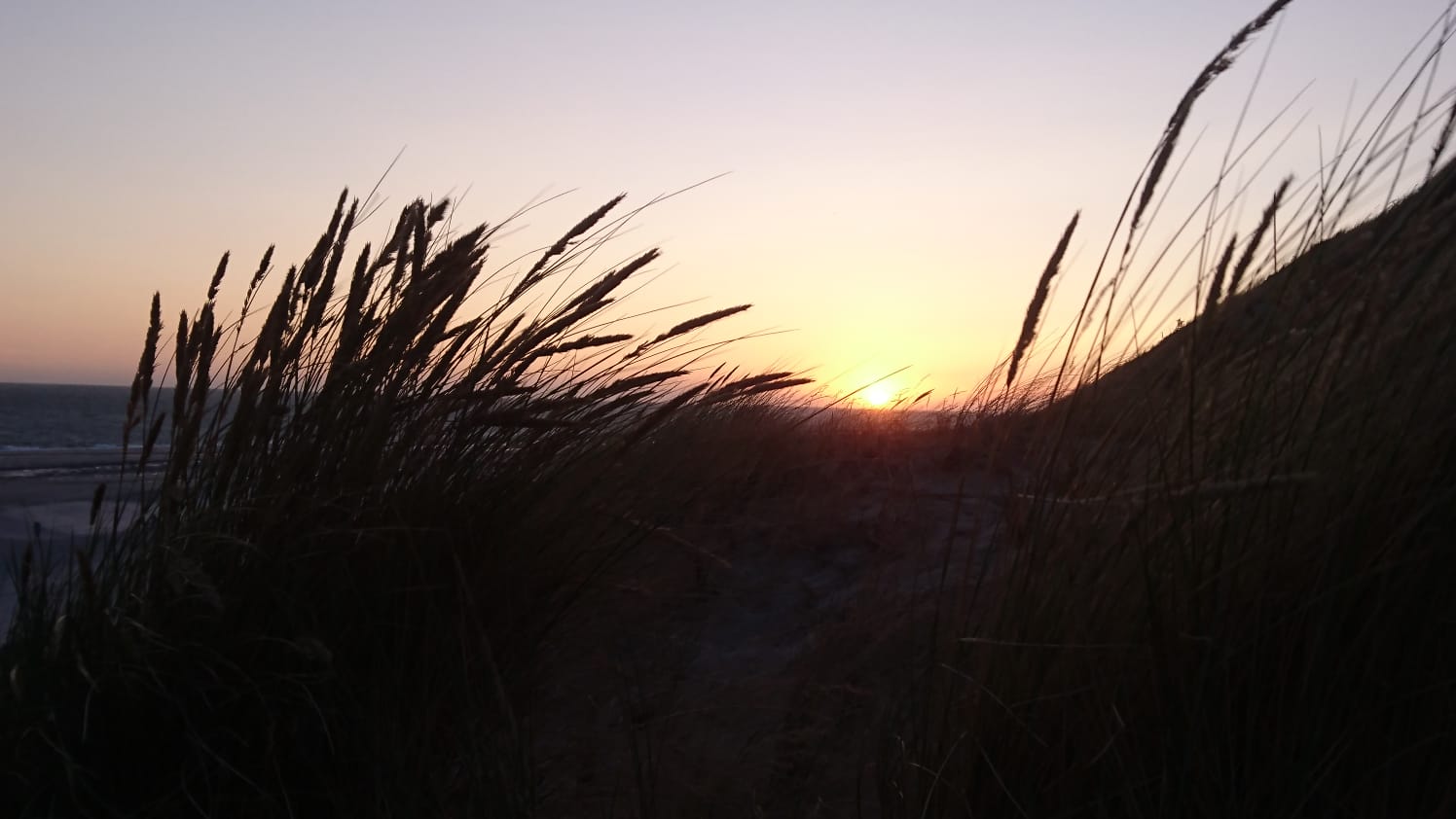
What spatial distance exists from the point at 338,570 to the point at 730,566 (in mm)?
594

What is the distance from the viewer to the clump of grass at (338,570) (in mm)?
1392

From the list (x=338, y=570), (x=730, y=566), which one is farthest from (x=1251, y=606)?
(x=338, y=570)

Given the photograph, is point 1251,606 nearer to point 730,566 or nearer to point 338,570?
point 730,566

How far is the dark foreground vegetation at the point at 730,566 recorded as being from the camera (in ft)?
3.71

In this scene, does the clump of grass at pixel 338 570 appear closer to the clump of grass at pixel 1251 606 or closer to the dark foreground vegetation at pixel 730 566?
the dark foreground vegetation at pixel 730 566

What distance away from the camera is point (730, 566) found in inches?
63.3

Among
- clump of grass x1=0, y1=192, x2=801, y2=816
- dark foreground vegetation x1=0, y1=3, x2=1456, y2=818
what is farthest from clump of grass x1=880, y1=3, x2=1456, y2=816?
clump of grass x1=0, y1=192, x2=801, y2=816

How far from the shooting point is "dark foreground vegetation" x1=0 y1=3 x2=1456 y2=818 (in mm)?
1130

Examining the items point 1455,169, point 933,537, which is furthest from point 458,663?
point 933,537

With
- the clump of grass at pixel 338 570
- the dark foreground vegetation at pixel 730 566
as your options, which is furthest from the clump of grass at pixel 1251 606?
the clump of grass at pixel 338 570

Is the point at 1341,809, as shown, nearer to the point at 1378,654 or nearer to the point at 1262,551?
the point at 1378,654

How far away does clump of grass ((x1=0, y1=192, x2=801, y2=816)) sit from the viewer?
1.39 meters

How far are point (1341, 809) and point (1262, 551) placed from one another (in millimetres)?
284

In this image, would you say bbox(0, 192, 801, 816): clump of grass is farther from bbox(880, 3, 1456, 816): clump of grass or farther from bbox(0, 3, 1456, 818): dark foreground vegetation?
bbox(880, 3, 1456, 816): clump of grass
